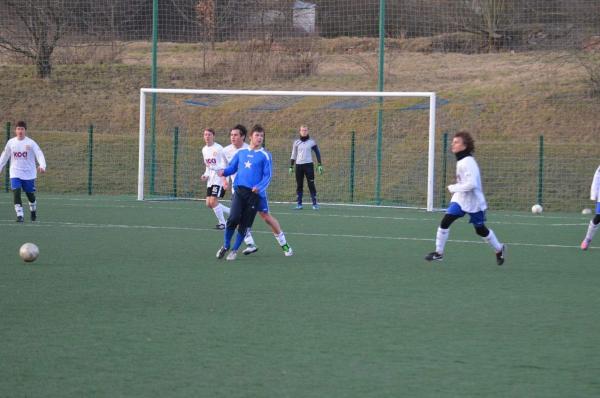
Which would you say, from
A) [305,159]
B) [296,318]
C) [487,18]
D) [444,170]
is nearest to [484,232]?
[296,318]

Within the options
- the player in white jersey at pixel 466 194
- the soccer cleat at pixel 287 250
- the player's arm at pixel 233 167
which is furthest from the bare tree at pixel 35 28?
the player in white jersey at pixel 466 194

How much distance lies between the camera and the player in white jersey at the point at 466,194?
12078mm

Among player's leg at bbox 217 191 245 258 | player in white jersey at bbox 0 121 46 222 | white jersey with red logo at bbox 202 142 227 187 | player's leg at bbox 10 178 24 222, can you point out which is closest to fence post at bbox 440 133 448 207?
white jersey with red logo at bbox 202 142 227 187

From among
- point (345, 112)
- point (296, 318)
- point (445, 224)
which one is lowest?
point (296, 318)

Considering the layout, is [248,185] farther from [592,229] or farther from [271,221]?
[592,229]

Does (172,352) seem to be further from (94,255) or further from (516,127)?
(516,127)

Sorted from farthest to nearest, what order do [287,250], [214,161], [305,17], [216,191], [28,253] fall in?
[305,17], [214,161], [216,191], [287,250], [28,253]

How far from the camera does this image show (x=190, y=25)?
93.0ft

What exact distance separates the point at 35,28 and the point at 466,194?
20.7 metres

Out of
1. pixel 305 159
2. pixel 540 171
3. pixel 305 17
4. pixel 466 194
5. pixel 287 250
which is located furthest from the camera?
pixel 305 17

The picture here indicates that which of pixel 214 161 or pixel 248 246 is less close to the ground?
pixel 214 161

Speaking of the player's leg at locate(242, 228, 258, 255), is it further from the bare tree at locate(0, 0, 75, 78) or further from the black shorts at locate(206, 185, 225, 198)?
the bare tree at locate(0, 0, 75, 78)

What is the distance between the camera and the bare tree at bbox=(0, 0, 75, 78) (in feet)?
97.6

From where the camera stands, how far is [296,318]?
866 cm
